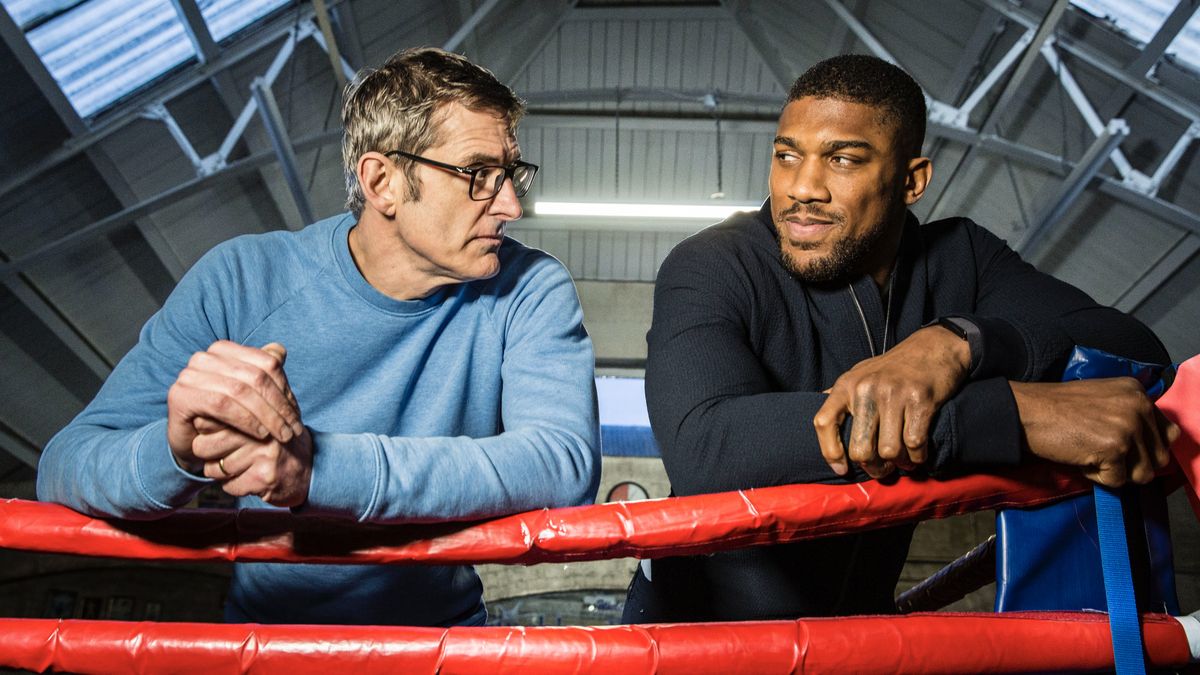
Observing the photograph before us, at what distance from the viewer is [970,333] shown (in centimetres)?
119

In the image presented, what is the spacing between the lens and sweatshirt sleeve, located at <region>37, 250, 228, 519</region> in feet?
3.22

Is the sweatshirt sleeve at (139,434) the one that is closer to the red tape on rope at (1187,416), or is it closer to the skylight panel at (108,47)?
the red tape on rope at (1187,416)

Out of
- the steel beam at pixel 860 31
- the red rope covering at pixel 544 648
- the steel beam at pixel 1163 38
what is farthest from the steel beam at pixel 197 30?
the steel beam at pixel 1163 38

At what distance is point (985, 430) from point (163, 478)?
3.21 ft

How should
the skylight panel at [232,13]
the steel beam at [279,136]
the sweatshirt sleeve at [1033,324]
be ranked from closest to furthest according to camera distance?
1. the sweatshirt sleeve at [1033,324]
2. the steel beam at [279,136]
3. the skylight panel at [232,13]

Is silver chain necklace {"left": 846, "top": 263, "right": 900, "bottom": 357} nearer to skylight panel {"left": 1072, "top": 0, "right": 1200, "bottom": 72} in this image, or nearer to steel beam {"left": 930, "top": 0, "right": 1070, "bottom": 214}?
steel beam {"left": 930, "top": 0, "right": 1070, "bottom": 214}

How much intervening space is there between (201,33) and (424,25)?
268 centimetres

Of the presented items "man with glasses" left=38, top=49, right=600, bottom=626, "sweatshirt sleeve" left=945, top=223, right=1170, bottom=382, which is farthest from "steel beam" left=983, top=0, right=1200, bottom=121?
"man with glasses" left=38, top=49, right=600, bottom=626

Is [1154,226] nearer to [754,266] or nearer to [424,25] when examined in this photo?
[424,25]

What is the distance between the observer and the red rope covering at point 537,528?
958mm

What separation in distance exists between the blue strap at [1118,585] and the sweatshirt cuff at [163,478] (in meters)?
1.06

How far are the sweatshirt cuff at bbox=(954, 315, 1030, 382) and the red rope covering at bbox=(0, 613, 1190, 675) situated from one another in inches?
15.3

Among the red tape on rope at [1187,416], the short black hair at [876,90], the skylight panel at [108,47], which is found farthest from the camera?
the skylight panel at [108,47]

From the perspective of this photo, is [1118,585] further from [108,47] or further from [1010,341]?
[108,47]
